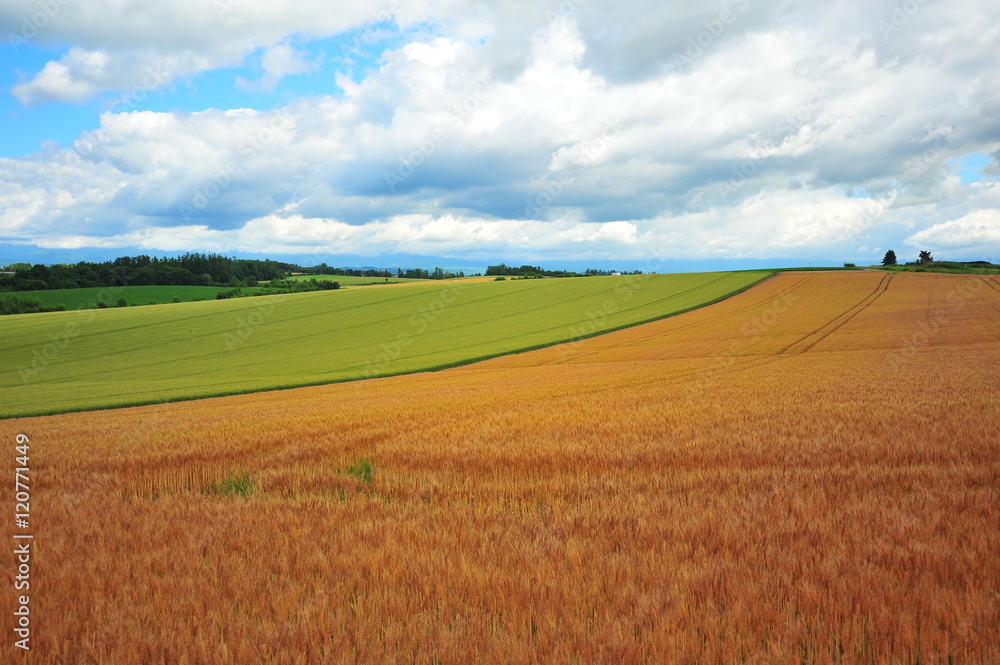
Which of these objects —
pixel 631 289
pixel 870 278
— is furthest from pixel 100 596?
pixel 870 278

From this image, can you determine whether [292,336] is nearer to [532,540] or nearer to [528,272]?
[532,540]

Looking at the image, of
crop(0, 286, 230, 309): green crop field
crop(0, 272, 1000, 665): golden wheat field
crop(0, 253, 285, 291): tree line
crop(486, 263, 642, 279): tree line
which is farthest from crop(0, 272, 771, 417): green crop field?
crop(0, 253, 285, 291): tree line

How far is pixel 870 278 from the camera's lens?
68750mm

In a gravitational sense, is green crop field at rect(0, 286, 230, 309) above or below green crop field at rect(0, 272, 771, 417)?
above

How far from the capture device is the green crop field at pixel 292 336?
28953 millimetres

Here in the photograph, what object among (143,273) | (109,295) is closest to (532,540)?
(109,295)

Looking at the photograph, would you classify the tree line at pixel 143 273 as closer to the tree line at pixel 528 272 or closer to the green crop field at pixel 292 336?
the green crop field at pixel 292 336

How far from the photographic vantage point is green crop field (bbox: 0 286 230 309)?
75625 millimetres

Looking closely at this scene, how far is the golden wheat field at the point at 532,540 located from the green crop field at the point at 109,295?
268 ft

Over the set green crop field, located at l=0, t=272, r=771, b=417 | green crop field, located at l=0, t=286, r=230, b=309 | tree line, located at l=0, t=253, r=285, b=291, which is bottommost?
green crop field, located at l=0, t=272, r=771, b=417

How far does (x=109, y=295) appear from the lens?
260 feet

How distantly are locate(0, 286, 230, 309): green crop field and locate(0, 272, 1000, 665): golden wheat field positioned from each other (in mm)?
81658

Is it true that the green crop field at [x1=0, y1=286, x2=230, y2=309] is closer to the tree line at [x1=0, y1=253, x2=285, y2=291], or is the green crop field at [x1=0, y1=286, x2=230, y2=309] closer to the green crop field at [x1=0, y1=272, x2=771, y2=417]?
the tree line at [x1=0, y1=253, x2=285, y2=291]

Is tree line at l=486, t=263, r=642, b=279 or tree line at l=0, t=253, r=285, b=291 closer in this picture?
tree line at l=0, t=253, r=285, b=291
